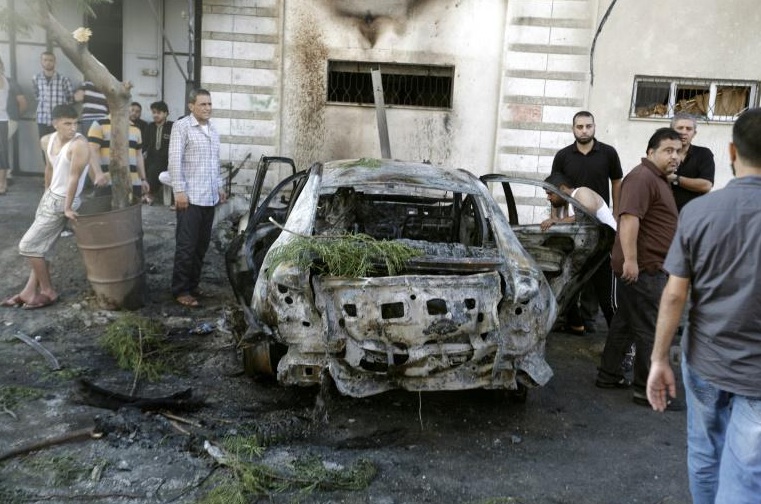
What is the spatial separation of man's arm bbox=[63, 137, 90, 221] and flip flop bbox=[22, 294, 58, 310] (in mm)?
850

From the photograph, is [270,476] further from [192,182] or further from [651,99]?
[651,99]

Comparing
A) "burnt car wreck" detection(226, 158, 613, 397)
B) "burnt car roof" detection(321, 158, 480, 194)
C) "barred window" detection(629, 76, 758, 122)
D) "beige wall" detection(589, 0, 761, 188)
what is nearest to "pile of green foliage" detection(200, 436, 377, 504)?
"burnt car wreck" detection(226, 158, 613, 397)

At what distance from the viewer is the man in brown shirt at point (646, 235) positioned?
15.6ft

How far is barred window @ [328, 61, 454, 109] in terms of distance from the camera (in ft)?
34.3

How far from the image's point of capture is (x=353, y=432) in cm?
433

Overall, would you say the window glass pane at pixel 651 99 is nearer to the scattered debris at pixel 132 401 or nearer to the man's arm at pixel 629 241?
the man's arm at pixel 629 241

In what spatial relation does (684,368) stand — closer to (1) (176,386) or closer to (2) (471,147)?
(1) (176,386)

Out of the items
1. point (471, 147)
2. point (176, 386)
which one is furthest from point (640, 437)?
point (471, 147)

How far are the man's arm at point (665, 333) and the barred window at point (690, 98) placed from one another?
27.3ft

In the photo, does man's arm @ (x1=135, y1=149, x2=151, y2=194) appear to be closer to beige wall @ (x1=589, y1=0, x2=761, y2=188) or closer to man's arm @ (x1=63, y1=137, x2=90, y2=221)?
man's arm @ (x1=63, y1=137, x2=90, y2=221)

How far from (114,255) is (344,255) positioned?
326 cm

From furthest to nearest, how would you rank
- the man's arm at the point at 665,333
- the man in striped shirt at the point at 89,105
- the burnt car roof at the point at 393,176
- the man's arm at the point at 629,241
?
the man in striped shirt at the point at 89,105 → the burnt car roof at the point at 393,176 → the man's arm at the point at 629,241 → the man's arm at the point at 665,333

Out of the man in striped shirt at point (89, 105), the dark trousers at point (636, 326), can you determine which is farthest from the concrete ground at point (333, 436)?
the man in striped shirt at point (89, 105)

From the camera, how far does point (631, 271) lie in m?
4.81
